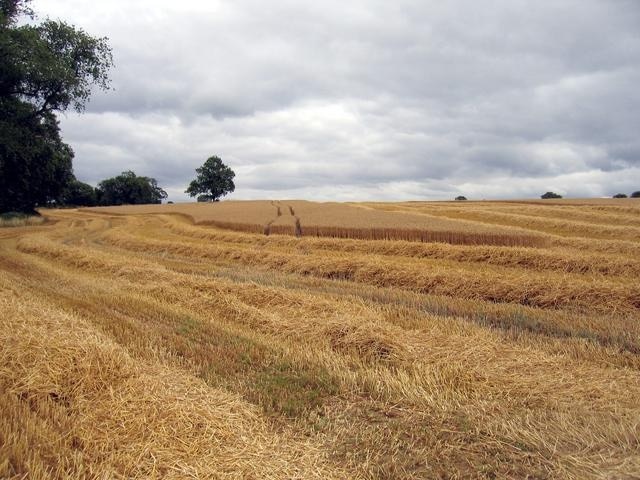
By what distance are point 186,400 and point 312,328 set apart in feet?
10.8

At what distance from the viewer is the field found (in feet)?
12.4

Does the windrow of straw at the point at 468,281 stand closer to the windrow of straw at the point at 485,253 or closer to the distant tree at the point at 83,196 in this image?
the windrow of straw at the point at 485,253

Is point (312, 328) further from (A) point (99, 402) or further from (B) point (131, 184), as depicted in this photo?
(B) point (131, 184)

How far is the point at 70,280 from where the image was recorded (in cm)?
1204

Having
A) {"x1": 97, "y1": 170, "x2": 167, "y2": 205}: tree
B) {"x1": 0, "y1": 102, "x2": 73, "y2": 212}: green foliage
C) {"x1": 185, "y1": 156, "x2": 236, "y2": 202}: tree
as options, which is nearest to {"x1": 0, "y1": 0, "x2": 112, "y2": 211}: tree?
{"x1": 0, "y1": 102, "x2": 73, "y2": 212}: green foliage

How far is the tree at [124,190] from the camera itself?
99500mm

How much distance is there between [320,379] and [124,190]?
4100 inches

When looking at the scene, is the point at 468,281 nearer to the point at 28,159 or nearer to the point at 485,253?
the point at 485,253

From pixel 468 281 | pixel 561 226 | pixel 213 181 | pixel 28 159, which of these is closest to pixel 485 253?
pixel 468 281

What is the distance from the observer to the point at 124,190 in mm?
→ 99562

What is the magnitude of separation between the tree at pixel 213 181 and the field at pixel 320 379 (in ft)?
252

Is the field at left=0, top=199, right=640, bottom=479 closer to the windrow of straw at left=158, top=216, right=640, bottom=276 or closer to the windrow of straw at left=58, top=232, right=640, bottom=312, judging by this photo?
the windrow of straw at left=58, top=232, right=640, bottom=312

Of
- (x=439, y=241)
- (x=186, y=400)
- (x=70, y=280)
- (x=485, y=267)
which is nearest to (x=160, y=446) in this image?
(x=186, y=400)

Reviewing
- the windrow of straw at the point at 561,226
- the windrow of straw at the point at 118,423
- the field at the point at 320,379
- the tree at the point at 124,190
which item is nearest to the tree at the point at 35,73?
the field at the point at 320,379
